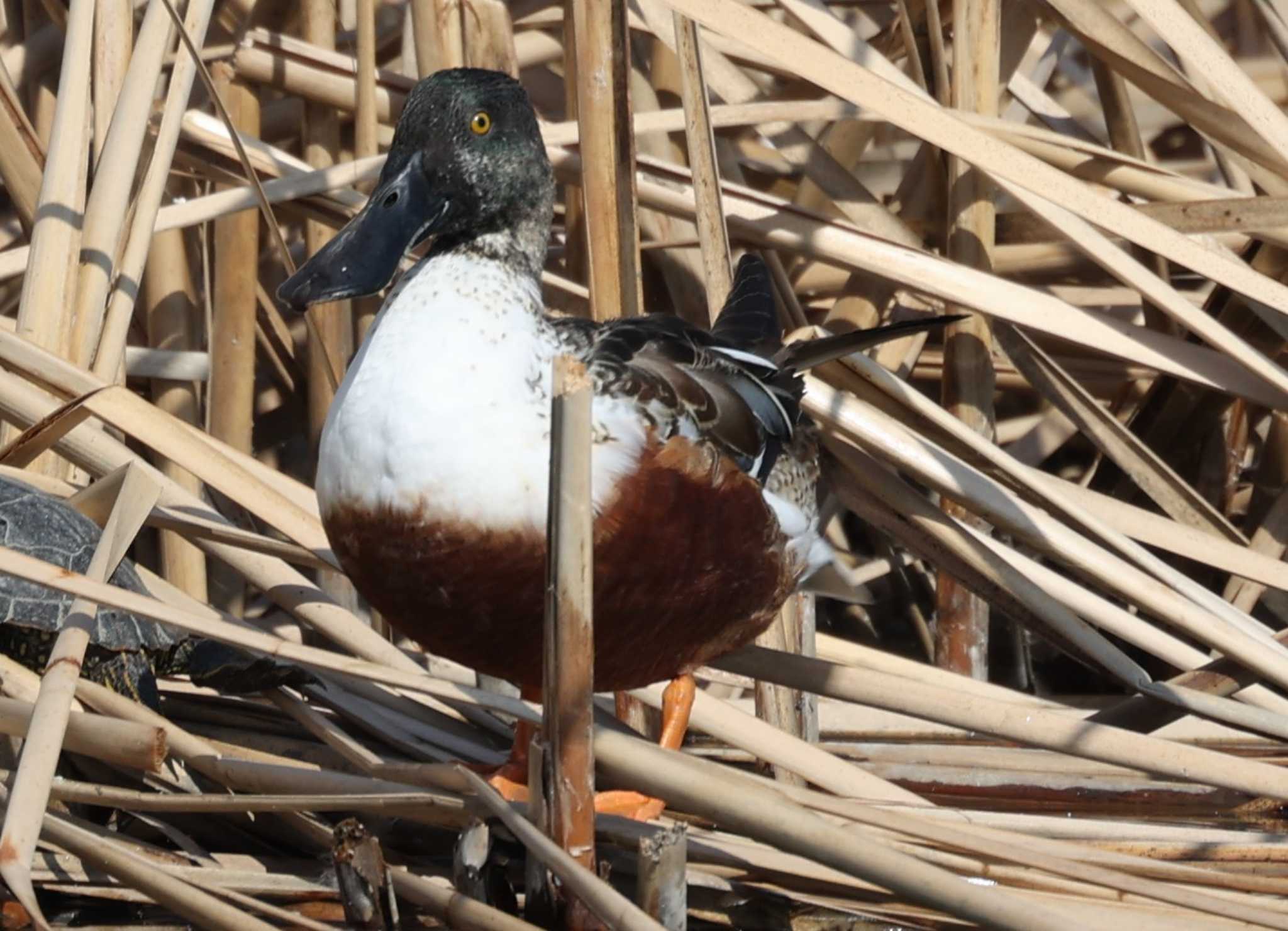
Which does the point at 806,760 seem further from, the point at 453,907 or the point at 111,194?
the point at 111,194

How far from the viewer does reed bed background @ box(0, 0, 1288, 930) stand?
188cm

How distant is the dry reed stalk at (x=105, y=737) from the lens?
1.78m

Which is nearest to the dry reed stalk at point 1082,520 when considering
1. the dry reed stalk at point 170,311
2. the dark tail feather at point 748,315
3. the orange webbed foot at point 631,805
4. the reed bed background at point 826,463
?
the reed bed background at point 826,463

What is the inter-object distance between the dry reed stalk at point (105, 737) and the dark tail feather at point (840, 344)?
1.21 metres

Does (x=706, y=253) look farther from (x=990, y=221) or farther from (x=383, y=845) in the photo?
(x=383, y=845)

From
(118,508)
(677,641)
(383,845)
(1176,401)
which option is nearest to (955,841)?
(677,641)

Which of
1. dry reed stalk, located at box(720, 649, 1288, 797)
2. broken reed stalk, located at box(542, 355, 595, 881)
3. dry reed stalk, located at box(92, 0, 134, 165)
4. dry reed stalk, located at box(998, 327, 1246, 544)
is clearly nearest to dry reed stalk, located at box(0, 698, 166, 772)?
broken reed stalk, located at box(542, 355, 595, 881)

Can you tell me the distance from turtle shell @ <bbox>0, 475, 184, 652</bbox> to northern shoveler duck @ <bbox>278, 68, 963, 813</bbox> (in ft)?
1.84

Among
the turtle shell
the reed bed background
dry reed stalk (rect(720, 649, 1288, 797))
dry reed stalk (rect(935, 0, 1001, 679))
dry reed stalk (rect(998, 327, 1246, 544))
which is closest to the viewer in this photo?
the reed bed background

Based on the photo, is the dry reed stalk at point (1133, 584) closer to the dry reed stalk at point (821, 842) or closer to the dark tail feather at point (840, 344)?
the dark tail feather at point (840, 344)

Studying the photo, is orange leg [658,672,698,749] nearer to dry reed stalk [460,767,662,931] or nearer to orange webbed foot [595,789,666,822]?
orange webbed foot [595,789,666,822]

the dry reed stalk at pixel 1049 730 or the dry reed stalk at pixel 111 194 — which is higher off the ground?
the dry reed stalk at pixel 111 194

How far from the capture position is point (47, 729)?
1.72 m

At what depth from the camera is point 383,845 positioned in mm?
2178
